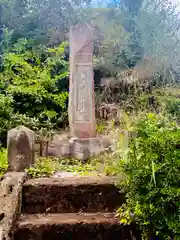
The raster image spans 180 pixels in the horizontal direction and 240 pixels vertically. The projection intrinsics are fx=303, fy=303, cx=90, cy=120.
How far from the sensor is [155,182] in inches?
101

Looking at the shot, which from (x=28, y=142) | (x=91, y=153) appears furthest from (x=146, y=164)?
(x=91, y=153)

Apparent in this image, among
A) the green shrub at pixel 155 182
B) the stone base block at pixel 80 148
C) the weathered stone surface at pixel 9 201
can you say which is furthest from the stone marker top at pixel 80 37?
the green shrub at pixel 155 182

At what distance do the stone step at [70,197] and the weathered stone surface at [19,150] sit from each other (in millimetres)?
523

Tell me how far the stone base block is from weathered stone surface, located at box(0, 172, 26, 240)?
209cm

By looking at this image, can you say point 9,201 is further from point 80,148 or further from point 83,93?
point 83,93

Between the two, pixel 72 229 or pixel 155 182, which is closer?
pixel 155 182

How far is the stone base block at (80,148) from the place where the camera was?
5.43m

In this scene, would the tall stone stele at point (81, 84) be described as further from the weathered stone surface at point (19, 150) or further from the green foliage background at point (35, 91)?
the weathered stone surface at point (19, 150)

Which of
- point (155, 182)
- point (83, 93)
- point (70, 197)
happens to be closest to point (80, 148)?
point (83, 93)

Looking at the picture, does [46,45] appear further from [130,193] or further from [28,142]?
[130,193]

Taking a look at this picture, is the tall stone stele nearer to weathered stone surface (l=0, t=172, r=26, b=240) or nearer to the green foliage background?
the green foliage background

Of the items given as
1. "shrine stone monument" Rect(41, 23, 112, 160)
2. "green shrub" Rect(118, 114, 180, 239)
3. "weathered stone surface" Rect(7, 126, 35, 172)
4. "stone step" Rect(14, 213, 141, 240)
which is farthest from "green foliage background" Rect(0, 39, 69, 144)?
"green shrub" Rect(118, 114, 180, 239)

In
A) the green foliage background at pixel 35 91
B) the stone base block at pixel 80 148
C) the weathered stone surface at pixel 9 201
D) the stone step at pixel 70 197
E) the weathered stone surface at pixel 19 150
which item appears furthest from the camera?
the green foliage background at pixel 35 91

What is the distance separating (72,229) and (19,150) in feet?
4.32
